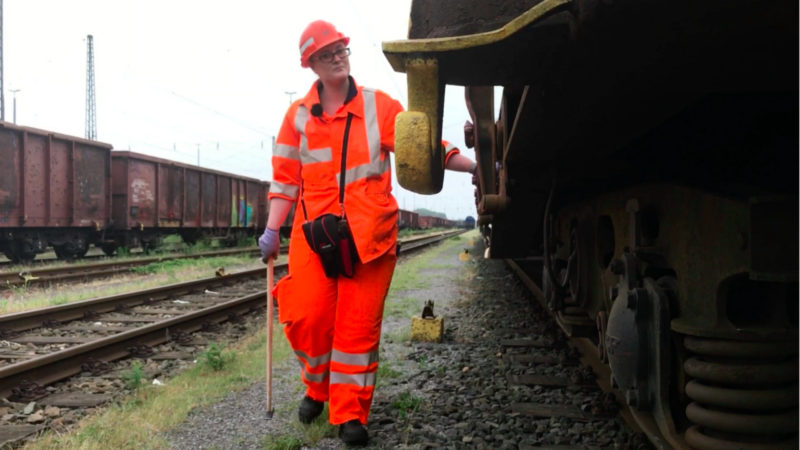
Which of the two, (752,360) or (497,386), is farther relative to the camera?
(497,386)

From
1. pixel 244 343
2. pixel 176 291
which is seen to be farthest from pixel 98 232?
pixel 244 343

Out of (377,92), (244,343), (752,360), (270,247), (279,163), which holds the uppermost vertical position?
(377,92)

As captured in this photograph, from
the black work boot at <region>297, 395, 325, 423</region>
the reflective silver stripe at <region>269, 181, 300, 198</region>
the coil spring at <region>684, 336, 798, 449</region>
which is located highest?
the reflective silver stripe at <region>269, 181, 300, 198</region>

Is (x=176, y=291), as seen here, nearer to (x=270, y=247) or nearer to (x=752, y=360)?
(x=270, y=247)

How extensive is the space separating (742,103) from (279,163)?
6.04ft

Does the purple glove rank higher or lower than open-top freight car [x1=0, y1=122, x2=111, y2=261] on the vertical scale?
lower

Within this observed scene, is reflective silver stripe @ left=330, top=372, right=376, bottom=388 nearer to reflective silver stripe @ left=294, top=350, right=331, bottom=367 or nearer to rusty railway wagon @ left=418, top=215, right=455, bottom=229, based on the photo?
reflective silver stripe @ left=294, top=350, right=331, bottom=367

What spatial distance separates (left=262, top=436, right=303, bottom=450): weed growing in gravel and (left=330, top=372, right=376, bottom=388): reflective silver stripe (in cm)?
29

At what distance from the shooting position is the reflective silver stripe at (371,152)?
248cm

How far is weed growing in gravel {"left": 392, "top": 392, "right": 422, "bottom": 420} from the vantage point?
2.79 metres

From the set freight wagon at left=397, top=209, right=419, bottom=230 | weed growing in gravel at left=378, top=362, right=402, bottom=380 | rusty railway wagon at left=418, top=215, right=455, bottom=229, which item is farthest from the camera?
rusty railway wagon at left=418, top=215, right=455, bottom=229

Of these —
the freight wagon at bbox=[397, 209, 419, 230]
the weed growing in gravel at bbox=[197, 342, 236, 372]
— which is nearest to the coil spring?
the weed growing in gravel at bbox=[197, 342, 236, 372]

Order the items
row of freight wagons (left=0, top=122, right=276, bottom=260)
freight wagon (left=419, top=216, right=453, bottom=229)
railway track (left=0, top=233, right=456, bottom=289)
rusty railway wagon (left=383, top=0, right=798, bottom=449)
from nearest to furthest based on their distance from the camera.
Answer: rusty railway wagon (left=383, top=0, right=798, bottom=449), railway track (left=0, top=233, right=456, bottom=289), row of freight wagons (left=0, top=122, right=276, bottom=260), freight wagon (left=419, top=216, right=453, bottom=229)

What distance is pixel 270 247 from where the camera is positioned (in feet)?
9.04
